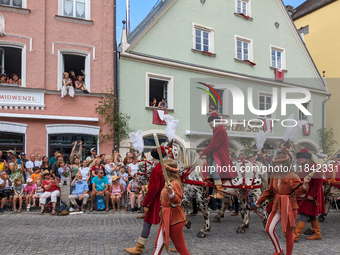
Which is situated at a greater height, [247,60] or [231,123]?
[247,60]

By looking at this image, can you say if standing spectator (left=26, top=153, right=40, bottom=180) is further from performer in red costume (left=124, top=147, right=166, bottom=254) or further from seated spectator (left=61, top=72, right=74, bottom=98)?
performer in red costume (left=124, top=147, right=166, bottom=254)

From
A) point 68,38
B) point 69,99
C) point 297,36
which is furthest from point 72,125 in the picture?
point 297,36

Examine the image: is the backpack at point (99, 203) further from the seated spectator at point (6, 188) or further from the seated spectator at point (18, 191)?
the seated spectator at point (6, 188)

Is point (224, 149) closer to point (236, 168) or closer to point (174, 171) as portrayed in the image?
point (236, 168)

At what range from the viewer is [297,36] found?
71.6ft

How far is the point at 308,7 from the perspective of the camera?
1041 inches

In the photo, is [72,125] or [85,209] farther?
[72,125]

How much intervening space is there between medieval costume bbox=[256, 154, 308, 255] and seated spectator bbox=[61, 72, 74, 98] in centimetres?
1023

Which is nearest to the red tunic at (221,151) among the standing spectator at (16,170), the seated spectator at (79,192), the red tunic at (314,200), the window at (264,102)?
the red tunic at (314,200)

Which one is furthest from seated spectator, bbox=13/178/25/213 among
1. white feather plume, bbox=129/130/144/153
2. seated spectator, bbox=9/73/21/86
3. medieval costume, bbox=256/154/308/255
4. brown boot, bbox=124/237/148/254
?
medieval costume, bbox=256/154/308/255

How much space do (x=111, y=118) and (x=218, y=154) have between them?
7714 mm

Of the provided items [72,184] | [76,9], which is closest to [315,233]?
[72,184]

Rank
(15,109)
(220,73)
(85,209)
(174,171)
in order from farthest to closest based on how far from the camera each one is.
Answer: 1. (220,73)
2. (15,109)
3. (85,209)
4. (174,171)

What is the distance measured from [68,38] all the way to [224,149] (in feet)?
32.0
